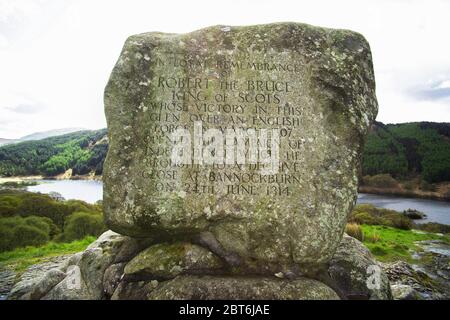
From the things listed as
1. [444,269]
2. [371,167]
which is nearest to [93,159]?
[371,167]

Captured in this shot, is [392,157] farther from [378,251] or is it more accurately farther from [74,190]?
[74,190]

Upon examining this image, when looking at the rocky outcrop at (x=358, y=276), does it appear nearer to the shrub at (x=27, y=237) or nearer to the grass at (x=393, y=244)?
the grass at (x=393, y=244)

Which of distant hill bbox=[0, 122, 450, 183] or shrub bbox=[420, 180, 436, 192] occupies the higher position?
distant hill bbox=[0, 122, 450, 183]

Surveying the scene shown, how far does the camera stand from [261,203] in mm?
6227

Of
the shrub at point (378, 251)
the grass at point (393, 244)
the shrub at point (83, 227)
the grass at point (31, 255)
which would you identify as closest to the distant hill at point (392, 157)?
the grass at point (393, 244)

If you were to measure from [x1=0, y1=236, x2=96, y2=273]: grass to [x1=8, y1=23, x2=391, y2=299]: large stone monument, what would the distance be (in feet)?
18.1

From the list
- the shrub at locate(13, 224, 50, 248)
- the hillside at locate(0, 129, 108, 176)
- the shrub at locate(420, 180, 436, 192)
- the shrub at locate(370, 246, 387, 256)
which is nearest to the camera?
the shrub at locate(370, 246, 387, 256)

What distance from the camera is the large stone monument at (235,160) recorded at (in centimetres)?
616

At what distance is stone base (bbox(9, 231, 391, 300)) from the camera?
5.73 m

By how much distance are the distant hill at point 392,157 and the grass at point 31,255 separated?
24393 mm

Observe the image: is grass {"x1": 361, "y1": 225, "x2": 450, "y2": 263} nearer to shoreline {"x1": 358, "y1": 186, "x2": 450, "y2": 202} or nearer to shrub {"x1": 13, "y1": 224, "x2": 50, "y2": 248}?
shrub {"x1": 13, "y1": 224, "x2": 50, "y2": 248}

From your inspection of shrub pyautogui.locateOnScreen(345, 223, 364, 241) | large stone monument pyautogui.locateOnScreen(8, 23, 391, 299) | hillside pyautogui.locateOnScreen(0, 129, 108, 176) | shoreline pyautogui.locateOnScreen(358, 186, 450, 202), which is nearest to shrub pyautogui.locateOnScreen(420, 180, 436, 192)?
shoreline pyautogui.locateOnScreen(358, 186, 450, 202)

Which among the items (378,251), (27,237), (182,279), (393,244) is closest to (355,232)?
(393,244)
